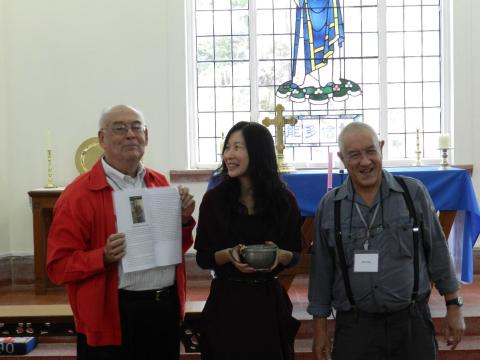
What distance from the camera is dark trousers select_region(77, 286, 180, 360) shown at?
230 cm

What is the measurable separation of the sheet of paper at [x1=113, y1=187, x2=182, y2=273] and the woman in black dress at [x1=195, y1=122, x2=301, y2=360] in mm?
111

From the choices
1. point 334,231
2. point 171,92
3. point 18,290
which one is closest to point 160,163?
point 171,92

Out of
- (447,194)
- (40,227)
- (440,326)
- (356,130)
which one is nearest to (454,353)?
(440,326)

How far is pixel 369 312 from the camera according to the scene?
2.21 m

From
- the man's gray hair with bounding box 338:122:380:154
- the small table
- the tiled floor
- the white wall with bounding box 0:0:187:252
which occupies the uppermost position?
the white wall with bounding box 0:0:187:252

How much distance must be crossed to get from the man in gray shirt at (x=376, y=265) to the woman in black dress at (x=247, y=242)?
15 cm

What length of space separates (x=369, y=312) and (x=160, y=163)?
13.8 feet

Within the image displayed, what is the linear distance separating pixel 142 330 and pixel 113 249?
38 cm

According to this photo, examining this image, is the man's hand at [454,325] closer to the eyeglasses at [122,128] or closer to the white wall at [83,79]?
the eyeglasses at [122,128]

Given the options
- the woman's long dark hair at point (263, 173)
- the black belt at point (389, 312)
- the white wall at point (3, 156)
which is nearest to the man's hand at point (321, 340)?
the black belt at point (389, 312)

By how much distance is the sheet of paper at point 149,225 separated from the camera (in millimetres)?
2255

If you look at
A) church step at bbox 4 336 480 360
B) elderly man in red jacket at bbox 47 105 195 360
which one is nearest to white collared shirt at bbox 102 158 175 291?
elderly man in red jacket at bbox 47 105 195 360

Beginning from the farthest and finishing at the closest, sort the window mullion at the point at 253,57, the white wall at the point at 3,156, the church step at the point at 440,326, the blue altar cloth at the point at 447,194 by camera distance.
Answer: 1. the window mullion at the point at 253,57
2. the white wall at the point at 3,156
3. the blue altar cloth at the point at 447,194
4. the church step at the point at 440,326

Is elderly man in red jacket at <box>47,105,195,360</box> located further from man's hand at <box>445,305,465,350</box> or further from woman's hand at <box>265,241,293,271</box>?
man's hand at <box>445,305,465,350</box>
